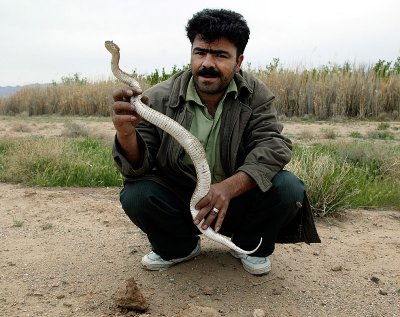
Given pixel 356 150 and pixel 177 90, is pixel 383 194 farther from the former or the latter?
pixel 177 90

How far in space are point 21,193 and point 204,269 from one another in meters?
2.37

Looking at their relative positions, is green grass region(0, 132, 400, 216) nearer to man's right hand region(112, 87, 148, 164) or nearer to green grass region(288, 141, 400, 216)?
green grass region(288, 141, 400, 216)

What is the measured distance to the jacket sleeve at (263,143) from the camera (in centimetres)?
266

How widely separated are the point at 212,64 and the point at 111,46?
2.01 ft

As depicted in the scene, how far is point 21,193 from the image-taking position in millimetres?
4734

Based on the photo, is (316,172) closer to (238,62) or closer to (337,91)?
(238,62)

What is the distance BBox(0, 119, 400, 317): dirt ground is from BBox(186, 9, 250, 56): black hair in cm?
133

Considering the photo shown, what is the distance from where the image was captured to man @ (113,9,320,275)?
8.93 ft

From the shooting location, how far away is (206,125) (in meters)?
2.84

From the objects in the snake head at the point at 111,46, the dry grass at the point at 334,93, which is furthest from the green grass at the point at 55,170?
the dry grass at the point at 334,93

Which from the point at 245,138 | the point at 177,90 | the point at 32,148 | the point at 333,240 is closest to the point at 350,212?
Result: the point at 333,240

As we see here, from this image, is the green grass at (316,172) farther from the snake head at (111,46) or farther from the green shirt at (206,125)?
the snake head at (111,46)

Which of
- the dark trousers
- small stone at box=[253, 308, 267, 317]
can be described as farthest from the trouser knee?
small stone at box=[253, 308, 267, 317]

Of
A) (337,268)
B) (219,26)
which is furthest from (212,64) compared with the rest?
(337,268)
